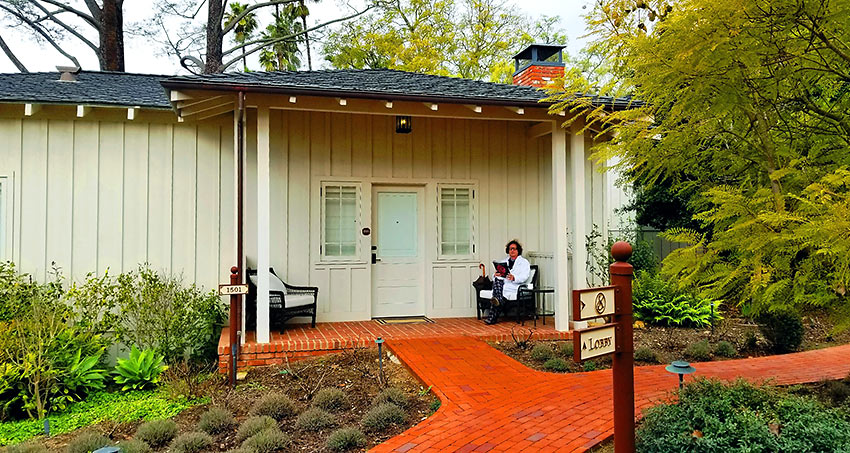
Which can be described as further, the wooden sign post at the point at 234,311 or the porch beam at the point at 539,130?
the porch beam at the point at 539,130

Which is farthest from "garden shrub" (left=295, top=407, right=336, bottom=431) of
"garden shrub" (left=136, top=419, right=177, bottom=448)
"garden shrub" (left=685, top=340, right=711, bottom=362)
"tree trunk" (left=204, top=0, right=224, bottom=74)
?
"tree trunk" (left=204, top=0, right=224, bottom=74)

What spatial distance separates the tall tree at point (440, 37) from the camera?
19828 mm

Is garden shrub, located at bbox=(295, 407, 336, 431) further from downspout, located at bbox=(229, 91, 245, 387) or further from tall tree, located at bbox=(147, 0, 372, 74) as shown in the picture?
tall tree, located at bbox=(147, 0, 372, 74)

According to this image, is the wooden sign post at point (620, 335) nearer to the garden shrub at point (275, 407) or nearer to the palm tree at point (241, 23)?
the garden shrub at point (275, 407)

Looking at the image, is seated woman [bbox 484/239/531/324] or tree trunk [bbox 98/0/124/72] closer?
seated woman [bbox 484/239/531/324]

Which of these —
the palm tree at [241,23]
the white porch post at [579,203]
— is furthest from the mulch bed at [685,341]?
the palm tree at [241,23]

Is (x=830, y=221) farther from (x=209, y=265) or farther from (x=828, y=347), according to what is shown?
(x=209, y=265)

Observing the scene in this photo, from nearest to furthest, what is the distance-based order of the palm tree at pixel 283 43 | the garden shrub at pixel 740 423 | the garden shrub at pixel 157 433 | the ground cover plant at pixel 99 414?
the garden shrub at pixel 740 423, the garden shrub at pixel 157 433, the ground cover plant at pixel 99 414, the palm tree at pixel 283 43

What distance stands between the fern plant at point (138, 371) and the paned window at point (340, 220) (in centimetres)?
235

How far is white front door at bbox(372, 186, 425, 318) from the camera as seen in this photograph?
25.5 ft

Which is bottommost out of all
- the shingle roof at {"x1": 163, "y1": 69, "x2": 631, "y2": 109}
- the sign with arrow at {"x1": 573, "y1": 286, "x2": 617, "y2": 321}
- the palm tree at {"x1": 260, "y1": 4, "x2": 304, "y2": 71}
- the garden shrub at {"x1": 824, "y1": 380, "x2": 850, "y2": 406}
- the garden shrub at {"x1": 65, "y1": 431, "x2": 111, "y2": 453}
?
the garden shrub at {"x1": 65, "y1": 431, "x2": 111, "y2": 453}

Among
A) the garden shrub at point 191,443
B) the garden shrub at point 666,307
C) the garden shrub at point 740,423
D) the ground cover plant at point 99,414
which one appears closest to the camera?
the garden shrub at point 740,423

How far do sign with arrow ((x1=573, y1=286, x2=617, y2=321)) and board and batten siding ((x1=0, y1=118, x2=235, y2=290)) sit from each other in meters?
5.43

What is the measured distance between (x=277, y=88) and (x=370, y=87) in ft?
3.74
